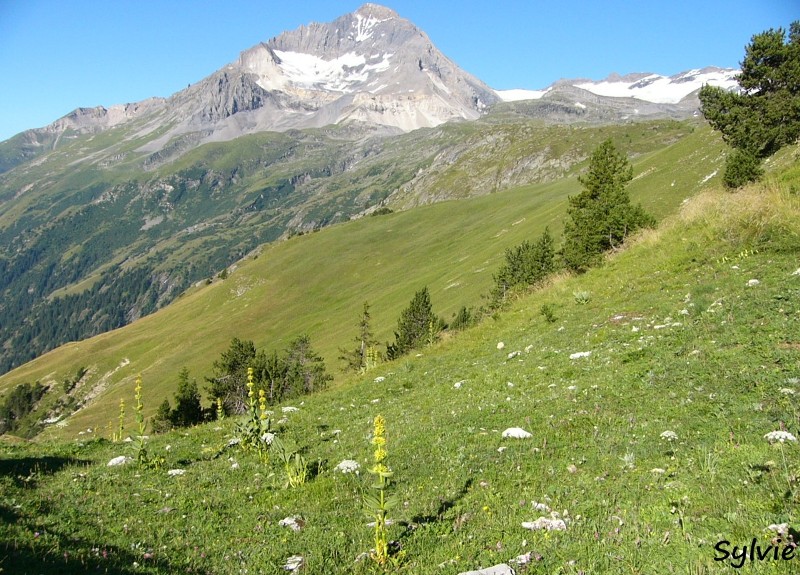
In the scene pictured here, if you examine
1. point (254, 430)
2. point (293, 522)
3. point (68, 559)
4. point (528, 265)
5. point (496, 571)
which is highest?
point (68, 559)

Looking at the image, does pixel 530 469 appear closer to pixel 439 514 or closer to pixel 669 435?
pixel 439 514

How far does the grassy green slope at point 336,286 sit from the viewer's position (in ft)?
290

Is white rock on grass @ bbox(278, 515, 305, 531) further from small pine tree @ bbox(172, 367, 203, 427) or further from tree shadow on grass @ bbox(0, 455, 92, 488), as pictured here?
small pine tree @ bbox(172, 367, 203, 427)

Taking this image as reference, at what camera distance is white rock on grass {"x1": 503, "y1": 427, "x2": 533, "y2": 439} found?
10594mm

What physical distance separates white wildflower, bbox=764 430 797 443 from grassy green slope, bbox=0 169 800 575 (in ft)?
0.64

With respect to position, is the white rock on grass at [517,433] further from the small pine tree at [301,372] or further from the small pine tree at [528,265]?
the small pine tree at [301,372]

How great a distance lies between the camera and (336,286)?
148 m

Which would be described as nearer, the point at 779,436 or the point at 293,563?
the point at 293,563

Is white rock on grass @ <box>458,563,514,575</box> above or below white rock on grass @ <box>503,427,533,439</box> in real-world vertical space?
above

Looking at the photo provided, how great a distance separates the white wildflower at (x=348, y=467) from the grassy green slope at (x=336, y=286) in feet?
204

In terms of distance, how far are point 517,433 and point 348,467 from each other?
379cm

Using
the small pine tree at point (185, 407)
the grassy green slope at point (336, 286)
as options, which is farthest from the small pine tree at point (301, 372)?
the small pine tree at point (185, 407)

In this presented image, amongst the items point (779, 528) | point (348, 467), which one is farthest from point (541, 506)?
point (348, 467)

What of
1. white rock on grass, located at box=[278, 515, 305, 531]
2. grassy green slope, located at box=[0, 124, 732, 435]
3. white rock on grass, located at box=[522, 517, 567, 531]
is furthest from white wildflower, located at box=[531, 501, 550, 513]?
grassy green slope, located at box=[0, 124, 732, 435]
